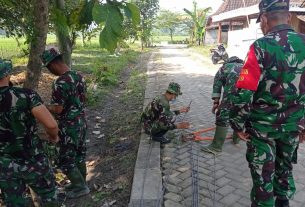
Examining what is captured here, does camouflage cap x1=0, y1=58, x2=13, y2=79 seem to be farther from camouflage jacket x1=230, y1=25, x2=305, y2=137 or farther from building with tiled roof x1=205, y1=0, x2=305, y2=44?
building with tiled roof x1=205, y1=0, x2=305, y2=44

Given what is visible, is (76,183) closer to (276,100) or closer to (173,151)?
(173,151)

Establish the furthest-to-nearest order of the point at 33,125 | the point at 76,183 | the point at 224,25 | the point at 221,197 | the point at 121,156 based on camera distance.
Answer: the point at 224,25 < the point at 121,156 < the point at 76,183 < the point at 221,197 < the point at 33,125

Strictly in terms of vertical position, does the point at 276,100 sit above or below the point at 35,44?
below

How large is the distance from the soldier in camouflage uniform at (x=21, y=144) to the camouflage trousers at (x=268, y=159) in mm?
1734

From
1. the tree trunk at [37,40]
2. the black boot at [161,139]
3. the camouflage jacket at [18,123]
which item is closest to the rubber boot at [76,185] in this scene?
the camouflage jacket at [18,123]

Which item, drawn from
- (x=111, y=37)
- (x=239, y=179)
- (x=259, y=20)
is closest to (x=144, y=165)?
(x=239, y=179)

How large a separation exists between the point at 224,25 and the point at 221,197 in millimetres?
30781

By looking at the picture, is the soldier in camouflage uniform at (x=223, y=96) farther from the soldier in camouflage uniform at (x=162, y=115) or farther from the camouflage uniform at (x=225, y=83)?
the soldier in camouflage uniform at (x=162, y=115)

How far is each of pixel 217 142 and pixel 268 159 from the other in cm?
223

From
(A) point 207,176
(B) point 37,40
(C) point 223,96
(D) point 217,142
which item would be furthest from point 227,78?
(B) point 37,40

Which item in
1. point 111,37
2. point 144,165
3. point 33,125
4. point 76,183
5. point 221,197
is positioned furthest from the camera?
point 144,165

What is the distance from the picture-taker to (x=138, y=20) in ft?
7.29

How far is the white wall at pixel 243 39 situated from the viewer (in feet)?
48.5

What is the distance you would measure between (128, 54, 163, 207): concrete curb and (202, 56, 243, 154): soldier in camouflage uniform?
0.87 meters
